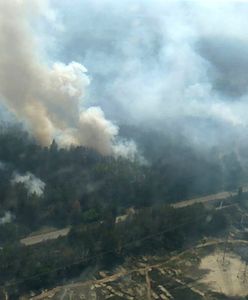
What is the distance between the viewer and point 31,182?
171 ft

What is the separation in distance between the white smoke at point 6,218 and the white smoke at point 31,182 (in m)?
3.54

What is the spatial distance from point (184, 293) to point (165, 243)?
7.13 meters

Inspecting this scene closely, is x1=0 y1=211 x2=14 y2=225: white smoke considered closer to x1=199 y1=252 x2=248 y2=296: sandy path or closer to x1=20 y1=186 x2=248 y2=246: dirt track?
x1=20 y1=186 x2=248 y2=246: dirt track

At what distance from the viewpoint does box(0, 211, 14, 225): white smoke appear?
46.4m

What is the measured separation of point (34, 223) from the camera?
4884 centimetres

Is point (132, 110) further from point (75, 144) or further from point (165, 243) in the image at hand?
point (165, 243)

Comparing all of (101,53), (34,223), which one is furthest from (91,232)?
(101,53)

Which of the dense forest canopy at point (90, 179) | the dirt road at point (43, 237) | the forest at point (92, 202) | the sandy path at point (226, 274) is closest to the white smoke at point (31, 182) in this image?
the dense forest canopy at point (90, 179)

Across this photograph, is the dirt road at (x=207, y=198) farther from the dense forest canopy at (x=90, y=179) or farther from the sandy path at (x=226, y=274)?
the sandy path at (x=226, y=274)

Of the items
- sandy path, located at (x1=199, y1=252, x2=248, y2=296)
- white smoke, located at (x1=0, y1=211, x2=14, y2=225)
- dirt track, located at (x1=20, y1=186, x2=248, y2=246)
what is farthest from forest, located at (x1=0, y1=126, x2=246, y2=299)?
sandy path, located at (x1=199, y1=252, x2=248, y2=296)

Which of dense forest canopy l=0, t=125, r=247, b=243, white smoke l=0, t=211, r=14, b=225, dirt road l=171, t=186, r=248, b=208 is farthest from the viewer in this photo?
dirt road l=171, t=186, r=248, b=208

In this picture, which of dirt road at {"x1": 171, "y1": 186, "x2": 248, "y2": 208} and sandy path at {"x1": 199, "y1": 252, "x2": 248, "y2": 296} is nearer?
sandy path at {"x1": 199, "y1": 252, "x2": 248, "y2": 296}

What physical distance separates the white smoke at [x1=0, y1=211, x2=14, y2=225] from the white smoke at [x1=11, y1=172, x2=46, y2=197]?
3.54 m

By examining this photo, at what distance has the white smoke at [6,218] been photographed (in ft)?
152
